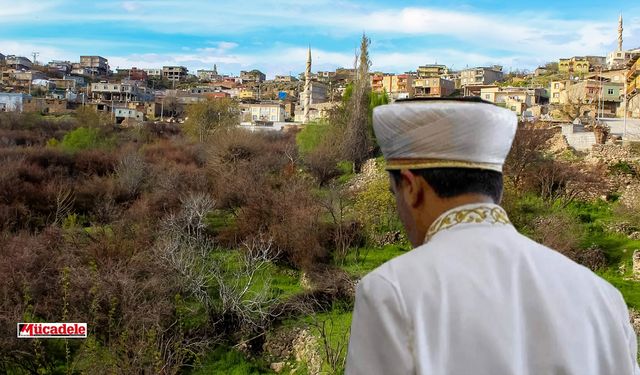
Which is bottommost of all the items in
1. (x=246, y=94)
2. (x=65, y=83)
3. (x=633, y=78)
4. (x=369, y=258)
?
(x=369, y=258)

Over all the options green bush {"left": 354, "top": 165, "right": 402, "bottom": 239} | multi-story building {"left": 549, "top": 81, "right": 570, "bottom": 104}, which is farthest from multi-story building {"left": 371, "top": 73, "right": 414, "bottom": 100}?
green bush {"left": 354, "top": 165, "right": 402, "bottom": 239}

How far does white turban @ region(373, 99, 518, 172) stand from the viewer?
108cm

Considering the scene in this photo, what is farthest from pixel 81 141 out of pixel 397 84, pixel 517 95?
pixel 397 84

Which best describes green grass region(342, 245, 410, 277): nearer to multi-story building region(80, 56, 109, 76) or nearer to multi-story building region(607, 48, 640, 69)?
multi-story building region(607, 48, 640, 69)

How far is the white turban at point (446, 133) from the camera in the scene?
3.55 feet

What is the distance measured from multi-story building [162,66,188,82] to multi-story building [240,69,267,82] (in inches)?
370

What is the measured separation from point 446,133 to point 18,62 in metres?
95.5

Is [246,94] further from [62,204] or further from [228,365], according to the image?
[228,365]

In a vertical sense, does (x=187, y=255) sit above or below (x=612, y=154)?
below

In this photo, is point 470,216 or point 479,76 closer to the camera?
point 470,216

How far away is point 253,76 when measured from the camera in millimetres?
96750

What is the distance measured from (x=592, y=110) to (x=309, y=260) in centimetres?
2505

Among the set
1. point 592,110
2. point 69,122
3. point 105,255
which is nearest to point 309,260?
point 105,255

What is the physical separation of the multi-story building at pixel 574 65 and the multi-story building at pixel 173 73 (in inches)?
2221
